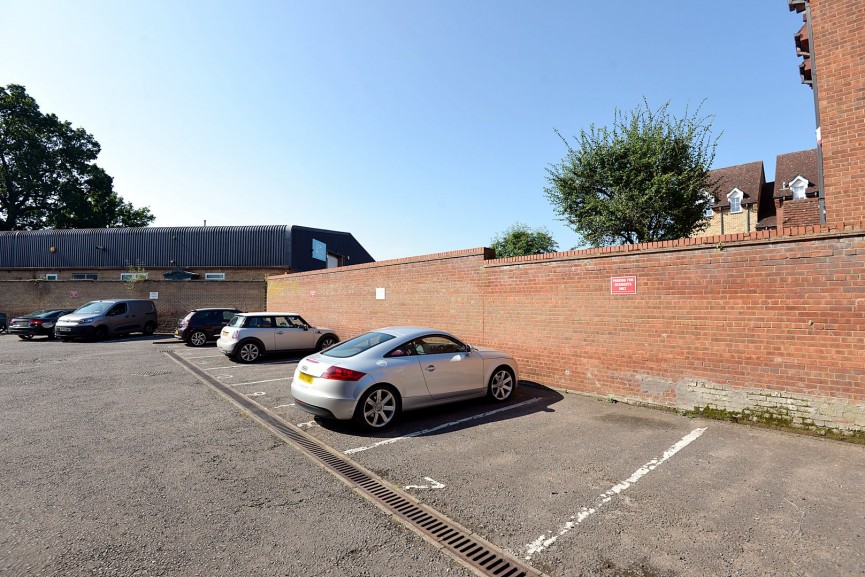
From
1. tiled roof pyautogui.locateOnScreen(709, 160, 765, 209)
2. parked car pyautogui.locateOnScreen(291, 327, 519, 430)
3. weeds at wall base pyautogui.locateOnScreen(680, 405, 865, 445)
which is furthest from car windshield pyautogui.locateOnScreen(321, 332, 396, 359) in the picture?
tiled roof pyautogui.locateOnScreen(709, 160, 765, 209)

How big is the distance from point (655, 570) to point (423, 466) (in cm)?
239

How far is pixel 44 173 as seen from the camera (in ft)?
136

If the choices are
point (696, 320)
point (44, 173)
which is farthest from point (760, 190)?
point (44, 173)

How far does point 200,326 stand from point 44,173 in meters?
40.5

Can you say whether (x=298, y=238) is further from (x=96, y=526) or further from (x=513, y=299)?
(x=96, y=526)

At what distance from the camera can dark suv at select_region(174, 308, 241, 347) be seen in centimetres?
1650

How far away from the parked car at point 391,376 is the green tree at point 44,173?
169 feet

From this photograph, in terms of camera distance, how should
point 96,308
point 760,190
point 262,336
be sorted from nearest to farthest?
point 262,336, point 96,308, point 760,190

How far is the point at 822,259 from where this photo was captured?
215 inches

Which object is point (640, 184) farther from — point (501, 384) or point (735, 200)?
point (735, 200)

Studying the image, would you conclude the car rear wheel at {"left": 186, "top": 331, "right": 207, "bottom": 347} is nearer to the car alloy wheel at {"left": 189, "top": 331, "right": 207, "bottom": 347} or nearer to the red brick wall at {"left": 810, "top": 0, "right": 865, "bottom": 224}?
the car alloy wheel at {"left": 189, "top": 331, "right": 207, "bottom": 347}

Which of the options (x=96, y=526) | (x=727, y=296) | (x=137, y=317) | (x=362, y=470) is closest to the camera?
(x=96, y=526)

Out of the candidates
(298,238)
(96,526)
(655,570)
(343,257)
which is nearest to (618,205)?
(655,570)

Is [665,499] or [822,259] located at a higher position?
[822,259]
